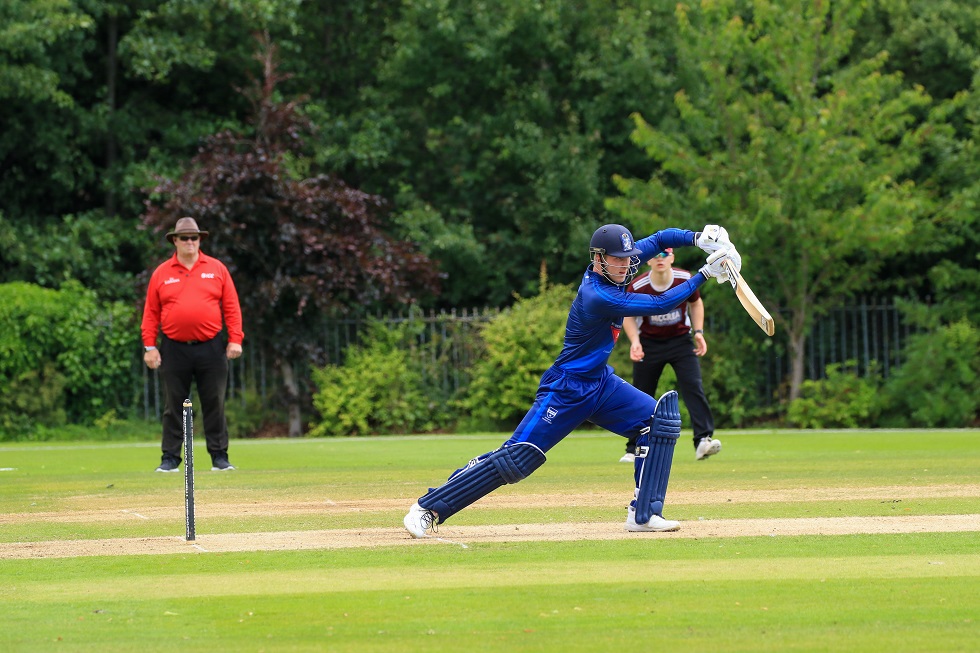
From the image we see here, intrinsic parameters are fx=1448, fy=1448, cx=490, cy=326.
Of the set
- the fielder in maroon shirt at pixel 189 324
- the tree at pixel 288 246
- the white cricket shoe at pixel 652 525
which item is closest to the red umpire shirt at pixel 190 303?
the fielder in maroon shirt at pixel 189 324

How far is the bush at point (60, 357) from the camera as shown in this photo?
2223 cm

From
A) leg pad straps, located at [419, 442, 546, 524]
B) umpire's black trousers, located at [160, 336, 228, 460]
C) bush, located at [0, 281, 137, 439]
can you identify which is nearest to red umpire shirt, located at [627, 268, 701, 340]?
umpire's black trousers, located at [160, 336, 228, 460]

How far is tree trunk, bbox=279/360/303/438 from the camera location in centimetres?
2384

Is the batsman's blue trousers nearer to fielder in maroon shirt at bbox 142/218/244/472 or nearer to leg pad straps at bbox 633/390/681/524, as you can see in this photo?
leg pad straps at bbox 633/390/681/524

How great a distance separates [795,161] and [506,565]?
53.6 feet

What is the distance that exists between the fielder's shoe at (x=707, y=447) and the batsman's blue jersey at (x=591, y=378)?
17.0 ft

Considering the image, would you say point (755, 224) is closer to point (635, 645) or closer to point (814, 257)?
point (814, 257)

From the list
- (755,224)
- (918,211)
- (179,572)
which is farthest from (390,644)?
(918,211)

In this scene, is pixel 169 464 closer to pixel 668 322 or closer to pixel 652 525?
pixel 668 322

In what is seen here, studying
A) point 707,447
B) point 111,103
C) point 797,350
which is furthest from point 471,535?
point 111,103

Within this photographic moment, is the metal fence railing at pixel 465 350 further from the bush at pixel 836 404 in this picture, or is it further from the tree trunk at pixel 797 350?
the bush at pixel 836 404

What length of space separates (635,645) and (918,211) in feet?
62.4

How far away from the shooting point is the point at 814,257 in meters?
23.3

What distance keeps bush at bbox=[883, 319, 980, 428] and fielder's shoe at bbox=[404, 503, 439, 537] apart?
50.4 ft
